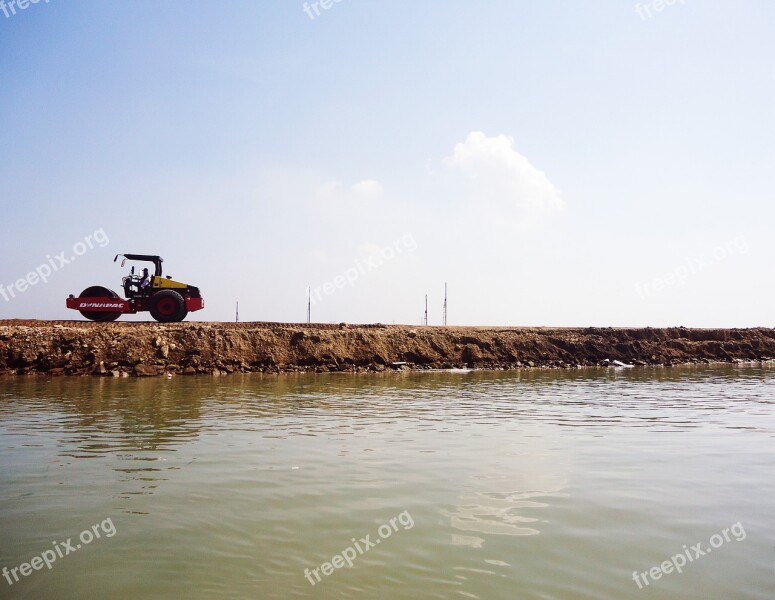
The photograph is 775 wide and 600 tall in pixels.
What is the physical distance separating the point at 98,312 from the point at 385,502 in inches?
980

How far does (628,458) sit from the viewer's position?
9.24 metres

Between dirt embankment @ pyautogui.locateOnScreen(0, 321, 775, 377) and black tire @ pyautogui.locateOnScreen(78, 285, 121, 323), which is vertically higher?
black tire @ pyautogui.locateOnScreen(78, 285, 121, 323)

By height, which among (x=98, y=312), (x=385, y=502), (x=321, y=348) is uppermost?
(x=98, y=312)

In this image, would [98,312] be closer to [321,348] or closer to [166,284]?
[166,284]

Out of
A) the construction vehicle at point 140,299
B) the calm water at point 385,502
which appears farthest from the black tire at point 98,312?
the calm water at point 385,502

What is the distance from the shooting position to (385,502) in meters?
6.76

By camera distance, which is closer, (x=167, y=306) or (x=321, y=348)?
(x=167, y=306)

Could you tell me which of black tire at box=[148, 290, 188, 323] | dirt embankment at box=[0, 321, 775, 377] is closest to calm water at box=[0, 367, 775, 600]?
dirt embankment at box=[0, 321, 775, 377]

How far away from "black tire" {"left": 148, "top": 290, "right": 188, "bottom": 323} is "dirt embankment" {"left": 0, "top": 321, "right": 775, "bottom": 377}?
0.51m

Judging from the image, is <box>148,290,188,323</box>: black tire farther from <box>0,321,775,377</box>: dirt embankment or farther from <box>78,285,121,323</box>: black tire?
<box>78,285,121,323</box>: black tire

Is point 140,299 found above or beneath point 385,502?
above

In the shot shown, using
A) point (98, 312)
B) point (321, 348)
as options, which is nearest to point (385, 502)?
point (321, 348)

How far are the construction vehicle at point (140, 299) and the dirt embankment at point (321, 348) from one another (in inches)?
28.7

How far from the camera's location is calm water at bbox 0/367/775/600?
15.6ft
